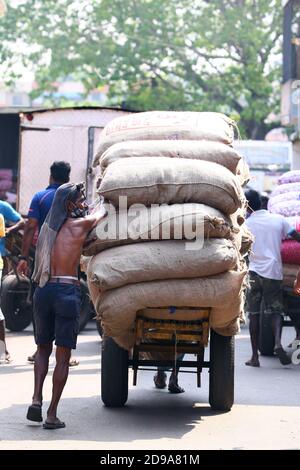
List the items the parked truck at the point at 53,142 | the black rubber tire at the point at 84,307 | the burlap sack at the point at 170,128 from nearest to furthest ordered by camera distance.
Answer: the burlap sack at the point at 170,128
the black rubber tire at the point at 84,307
the parked truck at the point at 53,142

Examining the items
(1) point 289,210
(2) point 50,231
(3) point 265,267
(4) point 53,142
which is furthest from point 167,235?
(4) point 53,142

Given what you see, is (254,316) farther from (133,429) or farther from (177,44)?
(177,44)

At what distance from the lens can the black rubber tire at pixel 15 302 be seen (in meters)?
15.3

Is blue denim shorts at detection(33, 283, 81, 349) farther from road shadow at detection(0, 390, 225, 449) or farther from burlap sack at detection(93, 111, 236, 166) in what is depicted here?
burlap sack at detection(93, 111, 236, 166)

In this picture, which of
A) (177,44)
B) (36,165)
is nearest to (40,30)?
(177,44)

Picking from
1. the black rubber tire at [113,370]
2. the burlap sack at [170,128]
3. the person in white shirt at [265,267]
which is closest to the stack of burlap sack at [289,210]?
the person in white shirt at [265,267]

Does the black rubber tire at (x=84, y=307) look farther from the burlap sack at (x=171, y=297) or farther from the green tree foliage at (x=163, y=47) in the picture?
the green tree foliage at (x=163, y=47)

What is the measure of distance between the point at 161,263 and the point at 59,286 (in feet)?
2.47

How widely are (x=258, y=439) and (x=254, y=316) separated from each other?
4.52 m

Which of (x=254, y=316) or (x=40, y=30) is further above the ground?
(x=40, y=30)

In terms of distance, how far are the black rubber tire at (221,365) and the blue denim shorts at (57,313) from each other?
1.19m

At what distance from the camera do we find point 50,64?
38.6 metres

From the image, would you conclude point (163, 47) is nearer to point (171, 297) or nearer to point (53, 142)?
point (53, 142)

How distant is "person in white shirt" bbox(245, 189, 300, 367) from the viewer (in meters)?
12.3
